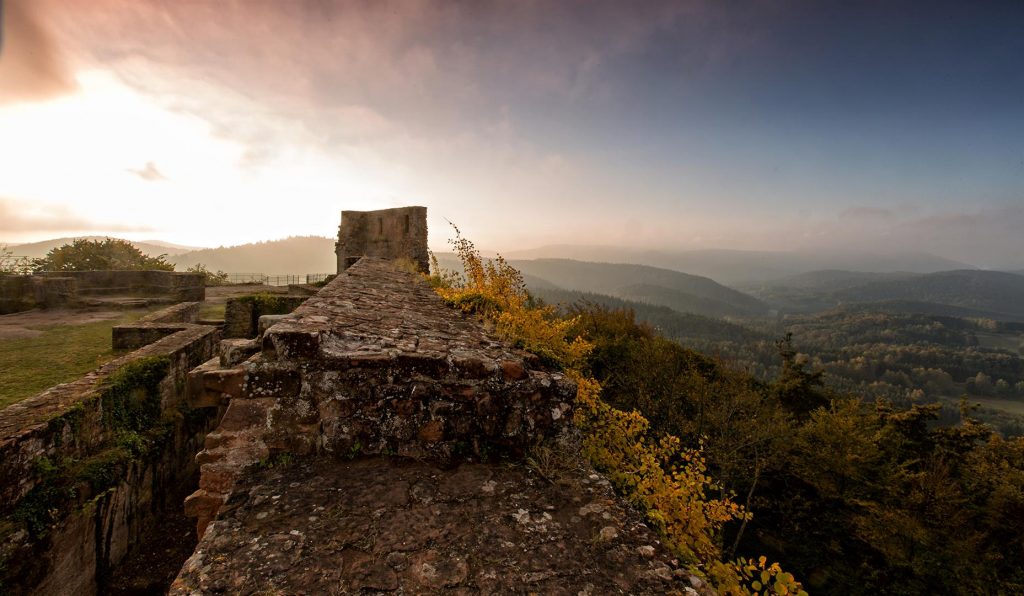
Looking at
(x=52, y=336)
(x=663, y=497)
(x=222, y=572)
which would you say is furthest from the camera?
(x=52, y=336)

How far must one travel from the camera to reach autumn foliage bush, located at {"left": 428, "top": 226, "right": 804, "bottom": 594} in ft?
8.46

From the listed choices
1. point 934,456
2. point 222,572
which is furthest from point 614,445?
point 934,456

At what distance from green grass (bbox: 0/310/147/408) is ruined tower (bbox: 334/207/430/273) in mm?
9362

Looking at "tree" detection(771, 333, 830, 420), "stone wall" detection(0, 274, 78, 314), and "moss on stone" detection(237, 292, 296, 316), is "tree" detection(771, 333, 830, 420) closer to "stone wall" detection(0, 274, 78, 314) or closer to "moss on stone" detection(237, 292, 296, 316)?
"moss on stone" detection(237, 292, 296, 316)

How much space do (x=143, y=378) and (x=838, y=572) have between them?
67.3 ft

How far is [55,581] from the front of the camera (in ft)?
13.1

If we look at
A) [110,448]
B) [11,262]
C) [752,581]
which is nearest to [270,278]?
[11,262]

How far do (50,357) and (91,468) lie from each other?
4654 mm

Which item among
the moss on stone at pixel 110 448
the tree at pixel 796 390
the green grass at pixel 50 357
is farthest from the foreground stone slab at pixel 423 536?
the tree at pixel 796 390

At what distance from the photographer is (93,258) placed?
23.6 meters

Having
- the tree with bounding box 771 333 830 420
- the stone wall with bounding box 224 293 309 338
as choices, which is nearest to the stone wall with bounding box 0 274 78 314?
the stone wall with bounding box 224 293 309 338

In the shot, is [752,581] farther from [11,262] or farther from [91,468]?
[11,262]

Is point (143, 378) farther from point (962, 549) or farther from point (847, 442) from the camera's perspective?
point (847, 442)

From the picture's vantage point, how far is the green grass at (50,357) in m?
5.87
